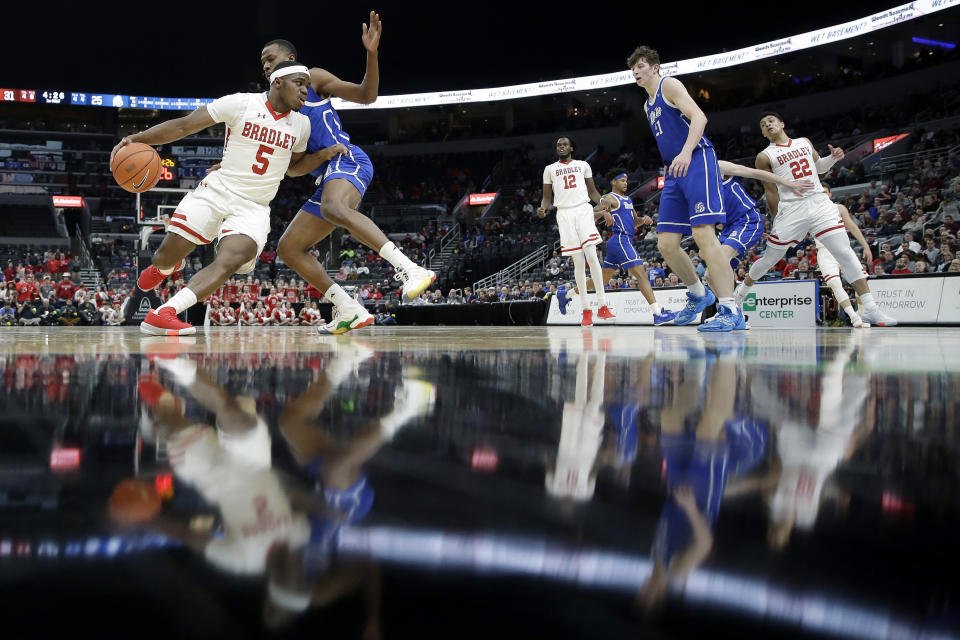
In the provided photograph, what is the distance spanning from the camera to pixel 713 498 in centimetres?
35

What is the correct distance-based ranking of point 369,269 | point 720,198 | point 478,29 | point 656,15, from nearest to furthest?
point 720,198
point 369,269
point 656,15
point 478,29

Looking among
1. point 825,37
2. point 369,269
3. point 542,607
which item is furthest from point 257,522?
point 825,37

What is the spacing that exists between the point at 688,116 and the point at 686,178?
0.35m

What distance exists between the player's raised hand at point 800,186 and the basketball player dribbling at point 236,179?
148 inches

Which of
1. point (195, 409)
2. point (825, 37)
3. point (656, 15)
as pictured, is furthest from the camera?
point (656, 15)

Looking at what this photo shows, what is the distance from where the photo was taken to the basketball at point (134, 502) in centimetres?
32

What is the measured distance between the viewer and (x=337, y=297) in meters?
3.89

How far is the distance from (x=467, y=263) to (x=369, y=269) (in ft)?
10.6

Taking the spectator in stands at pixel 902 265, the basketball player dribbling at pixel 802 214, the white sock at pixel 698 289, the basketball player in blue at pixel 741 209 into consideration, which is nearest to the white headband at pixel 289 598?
the white sock at pixel 698 289

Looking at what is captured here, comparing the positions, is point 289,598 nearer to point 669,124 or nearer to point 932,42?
point 669,124

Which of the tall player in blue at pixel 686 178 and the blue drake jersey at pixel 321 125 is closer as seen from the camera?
the blue drake jersey at pixel 321 125

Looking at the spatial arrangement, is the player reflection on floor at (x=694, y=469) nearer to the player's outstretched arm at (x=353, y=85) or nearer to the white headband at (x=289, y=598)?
the white headband at (x=289, y=598)

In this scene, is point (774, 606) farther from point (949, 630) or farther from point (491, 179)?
point (491, 179)

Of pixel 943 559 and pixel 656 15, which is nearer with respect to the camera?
pixel 943 559
